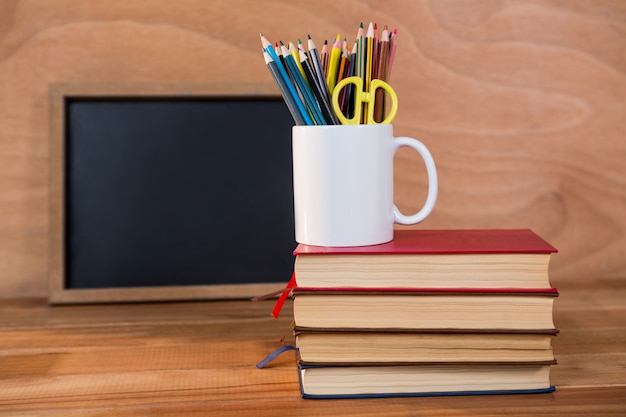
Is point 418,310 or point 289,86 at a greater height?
point 289,86

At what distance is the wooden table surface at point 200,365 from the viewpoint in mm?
552

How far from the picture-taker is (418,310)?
0.57m

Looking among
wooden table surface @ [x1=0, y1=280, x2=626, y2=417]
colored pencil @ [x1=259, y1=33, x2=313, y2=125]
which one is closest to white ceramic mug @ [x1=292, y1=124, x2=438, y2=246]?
colored pencil @ [x1=259, y1=33, x2=313, y2=125]

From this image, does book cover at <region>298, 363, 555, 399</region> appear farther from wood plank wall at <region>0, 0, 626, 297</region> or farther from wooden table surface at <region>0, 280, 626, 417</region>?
wood plank wall at <region>0, 0, 626, 297</region>

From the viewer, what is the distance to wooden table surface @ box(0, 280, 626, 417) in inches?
21.7

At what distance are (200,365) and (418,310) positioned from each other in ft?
0.72

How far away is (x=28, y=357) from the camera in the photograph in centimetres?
68

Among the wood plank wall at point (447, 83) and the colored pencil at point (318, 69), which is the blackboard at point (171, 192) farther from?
the colored pencil at point (318, 69)

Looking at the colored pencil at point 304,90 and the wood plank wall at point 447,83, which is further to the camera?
the wood plank wall at point 447,83

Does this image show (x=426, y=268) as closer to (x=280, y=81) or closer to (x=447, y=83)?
(x=280, y=81)

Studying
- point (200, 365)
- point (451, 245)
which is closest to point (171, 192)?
point (200, 365)

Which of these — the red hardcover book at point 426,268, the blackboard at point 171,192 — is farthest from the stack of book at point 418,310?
the blackboard at point 171,192

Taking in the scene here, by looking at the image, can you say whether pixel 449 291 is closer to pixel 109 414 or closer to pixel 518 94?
pixel 109 414

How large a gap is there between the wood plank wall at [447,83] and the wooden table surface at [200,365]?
0.12 meters
